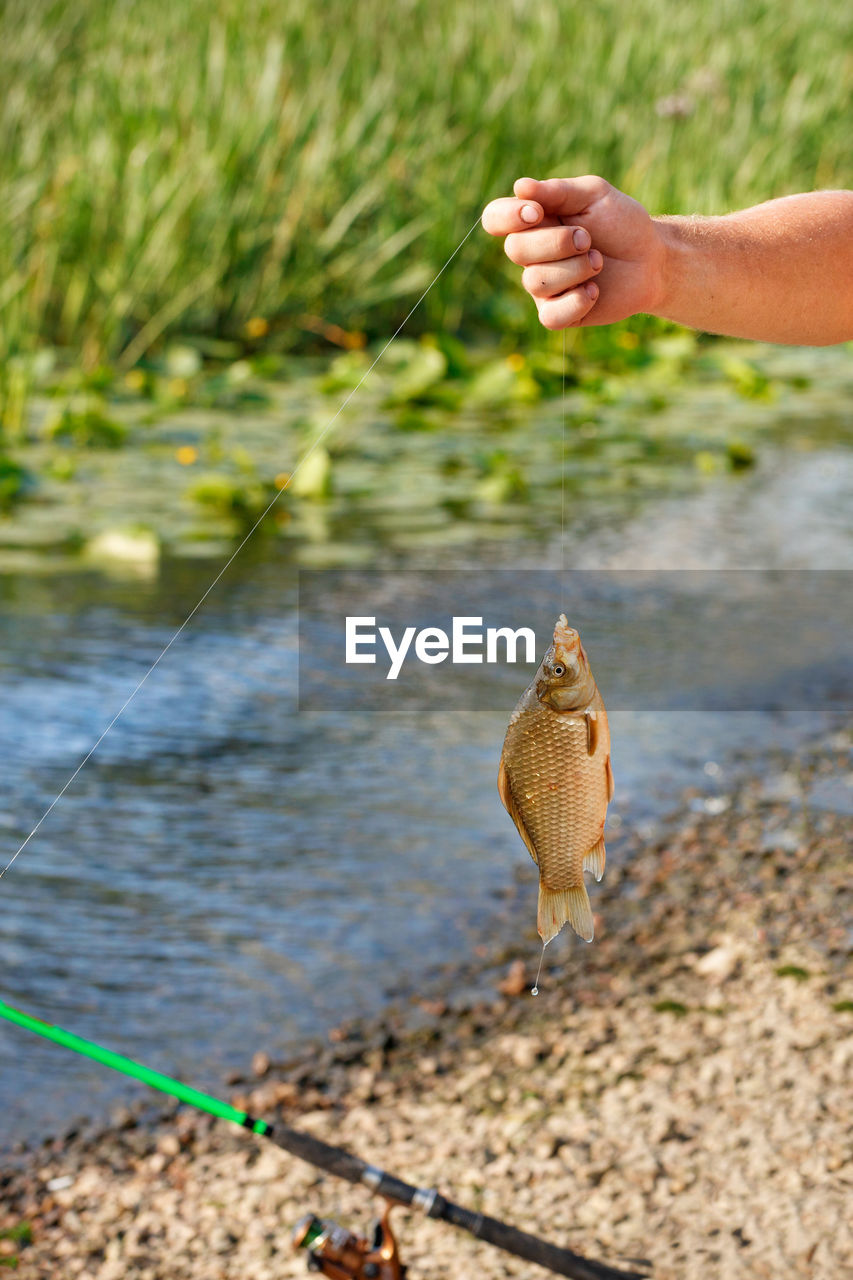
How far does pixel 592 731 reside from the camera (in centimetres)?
154

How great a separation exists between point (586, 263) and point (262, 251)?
4.88 metres

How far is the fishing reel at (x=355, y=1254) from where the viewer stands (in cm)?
194

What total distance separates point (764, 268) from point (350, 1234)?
1363 millimetres

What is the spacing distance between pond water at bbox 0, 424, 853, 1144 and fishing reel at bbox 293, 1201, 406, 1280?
1.98 ft

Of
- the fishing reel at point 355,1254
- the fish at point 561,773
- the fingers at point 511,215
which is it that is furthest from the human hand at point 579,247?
the fishing reel at point 355,1254

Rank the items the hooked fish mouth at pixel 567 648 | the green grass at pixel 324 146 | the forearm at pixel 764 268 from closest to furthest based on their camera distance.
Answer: the hooked fish mouth at pixel 567 648 → the forearm at pixel 764 268 → the green grass at pixel 324 146

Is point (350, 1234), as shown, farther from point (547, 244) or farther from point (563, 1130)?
point (547, 244)

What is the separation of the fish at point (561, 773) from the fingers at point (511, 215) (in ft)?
1.55

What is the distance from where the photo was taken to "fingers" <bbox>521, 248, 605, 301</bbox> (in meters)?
1.78

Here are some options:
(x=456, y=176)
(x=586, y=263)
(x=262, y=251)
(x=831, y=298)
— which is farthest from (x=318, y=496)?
(x=586, y=263)

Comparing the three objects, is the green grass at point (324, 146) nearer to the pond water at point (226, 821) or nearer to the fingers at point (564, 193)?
the pond water at point (226, 821)

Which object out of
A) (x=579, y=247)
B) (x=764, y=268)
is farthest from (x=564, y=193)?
(x=764, y=268)

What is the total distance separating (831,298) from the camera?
7.29ft

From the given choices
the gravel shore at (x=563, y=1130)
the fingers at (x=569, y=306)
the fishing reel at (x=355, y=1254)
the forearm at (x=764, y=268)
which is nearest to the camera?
the fingers at (x=569, y=306)
